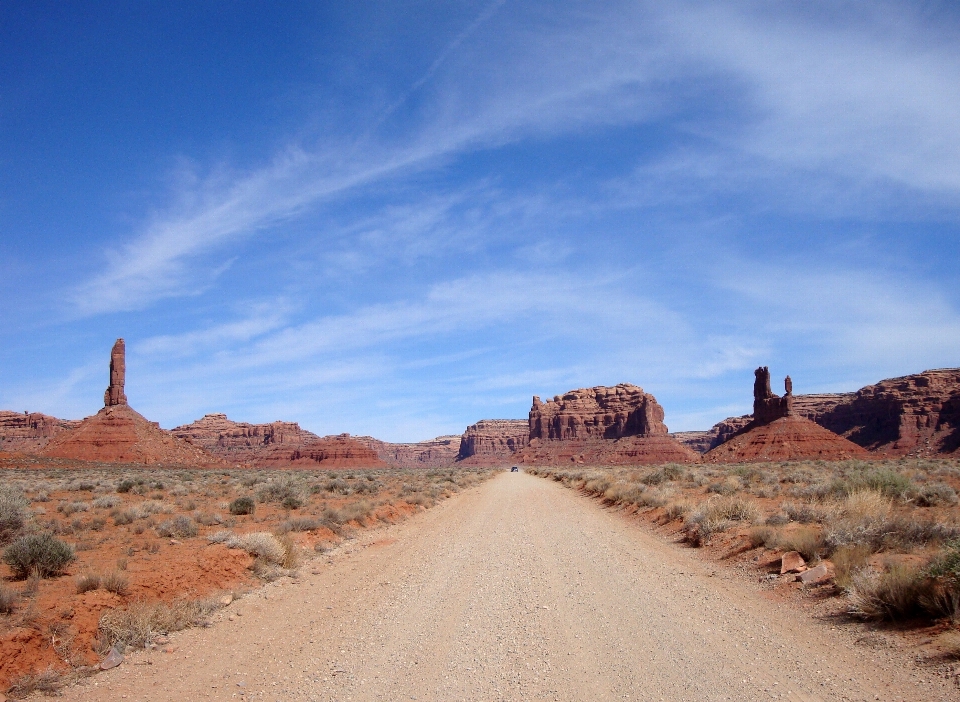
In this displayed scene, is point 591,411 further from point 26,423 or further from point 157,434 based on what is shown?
point 26,423

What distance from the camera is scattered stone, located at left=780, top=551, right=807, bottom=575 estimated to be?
29.1 ft

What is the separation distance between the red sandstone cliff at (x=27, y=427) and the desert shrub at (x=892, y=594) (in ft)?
470

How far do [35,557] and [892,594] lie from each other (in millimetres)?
→ 11045

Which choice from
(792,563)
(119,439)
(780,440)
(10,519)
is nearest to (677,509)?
(792,563)

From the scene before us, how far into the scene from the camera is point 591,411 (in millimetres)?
164625

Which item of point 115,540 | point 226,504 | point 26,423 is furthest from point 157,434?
point 115,540

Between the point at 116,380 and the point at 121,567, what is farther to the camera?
the point at 116,380

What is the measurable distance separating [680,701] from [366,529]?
13.8m

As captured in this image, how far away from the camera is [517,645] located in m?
6.02

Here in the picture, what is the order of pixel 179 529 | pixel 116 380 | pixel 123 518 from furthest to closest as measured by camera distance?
pixel 116 380 → pixel 123 518 → pixel 179 529

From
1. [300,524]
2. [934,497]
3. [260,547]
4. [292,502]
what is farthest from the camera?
[292,502]

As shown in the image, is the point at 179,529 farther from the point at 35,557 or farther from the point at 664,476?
the point at 664,476

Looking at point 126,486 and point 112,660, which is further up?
point 112,660

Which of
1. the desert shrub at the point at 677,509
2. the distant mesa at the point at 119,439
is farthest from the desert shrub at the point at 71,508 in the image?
the distant mesa at the point at 119,439
